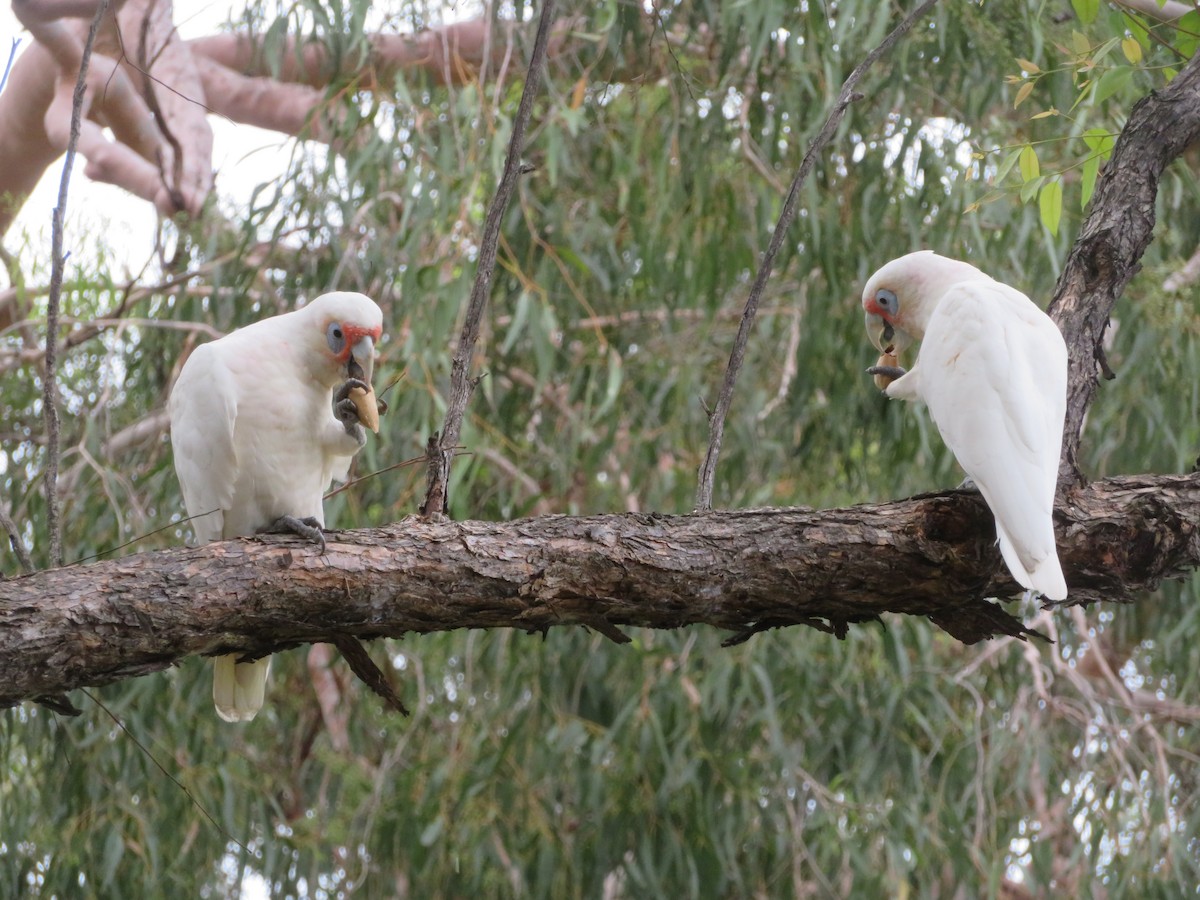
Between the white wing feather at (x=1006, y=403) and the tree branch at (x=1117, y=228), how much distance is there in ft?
0.21

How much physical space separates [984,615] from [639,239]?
155 cm

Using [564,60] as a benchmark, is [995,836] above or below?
below

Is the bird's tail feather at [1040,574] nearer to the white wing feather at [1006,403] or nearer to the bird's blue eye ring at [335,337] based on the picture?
the white wing feather at [1006,403]

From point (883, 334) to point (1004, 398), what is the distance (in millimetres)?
543

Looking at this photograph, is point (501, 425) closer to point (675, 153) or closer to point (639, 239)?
point (639, 239)

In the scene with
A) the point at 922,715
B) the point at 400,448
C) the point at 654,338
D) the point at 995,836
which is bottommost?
the point at 995,836

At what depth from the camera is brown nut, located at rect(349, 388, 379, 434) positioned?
6.07 feet

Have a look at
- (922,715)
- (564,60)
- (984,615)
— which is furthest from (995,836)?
(564,60)

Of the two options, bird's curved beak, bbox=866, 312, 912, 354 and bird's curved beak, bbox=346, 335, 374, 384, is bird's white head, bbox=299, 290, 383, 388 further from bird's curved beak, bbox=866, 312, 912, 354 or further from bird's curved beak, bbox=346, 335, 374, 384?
bird's curved beak, bbox=866, 312, 912, 354

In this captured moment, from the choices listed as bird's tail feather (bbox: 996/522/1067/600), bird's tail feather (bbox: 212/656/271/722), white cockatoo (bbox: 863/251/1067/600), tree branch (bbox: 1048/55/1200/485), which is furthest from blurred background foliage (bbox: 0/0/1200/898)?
bird's tail feather (bbox: 996/522/1067/600)

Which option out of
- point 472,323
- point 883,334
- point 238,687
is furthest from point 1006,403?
point 238,687

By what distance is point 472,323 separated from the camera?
151cm

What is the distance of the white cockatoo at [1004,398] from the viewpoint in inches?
53.6

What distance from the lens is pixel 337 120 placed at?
2.92 meters
